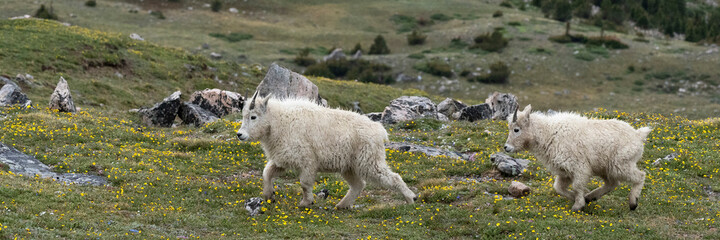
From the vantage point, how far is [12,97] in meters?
26.4

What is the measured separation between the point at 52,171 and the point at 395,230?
370 inches

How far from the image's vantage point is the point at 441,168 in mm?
19766

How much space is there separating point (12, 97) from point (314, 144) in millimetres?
17615

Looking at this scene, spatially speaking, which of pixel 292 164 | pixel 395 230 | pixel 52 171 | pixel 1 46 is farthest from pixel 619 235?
pixel 1 46

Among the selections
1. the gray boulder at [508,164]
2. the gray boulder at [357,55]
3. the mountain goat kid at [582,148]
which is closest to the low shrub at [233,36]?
the gray boulder at [357,55]

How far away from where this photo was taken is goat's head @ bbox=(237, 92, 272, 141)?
14703 mm

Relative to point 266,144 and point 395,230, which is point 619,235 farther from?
point 266,144

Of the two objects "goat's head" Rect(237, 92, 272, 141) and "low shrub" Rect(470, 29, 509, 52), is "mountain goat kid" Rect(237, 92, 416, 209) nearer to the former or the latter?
"goat's head" Rect(237, 92, 272, 141)

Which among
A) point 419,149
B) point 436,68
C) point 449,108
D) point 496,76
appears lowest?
point 496,76

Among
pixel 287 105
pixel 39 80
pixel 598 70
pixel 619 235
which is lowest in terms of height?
pixel 598 70

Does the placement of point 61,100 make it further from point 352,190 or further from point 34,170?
point 352,190

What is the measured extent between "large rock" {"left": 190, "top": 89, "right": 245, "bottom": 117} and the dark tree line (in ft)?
154

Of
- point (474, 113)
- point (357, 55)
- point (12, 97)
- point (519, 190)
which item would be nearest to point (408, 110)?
point (474, 113)

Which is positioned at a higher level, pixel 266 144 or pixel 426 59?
pixel 266 144
